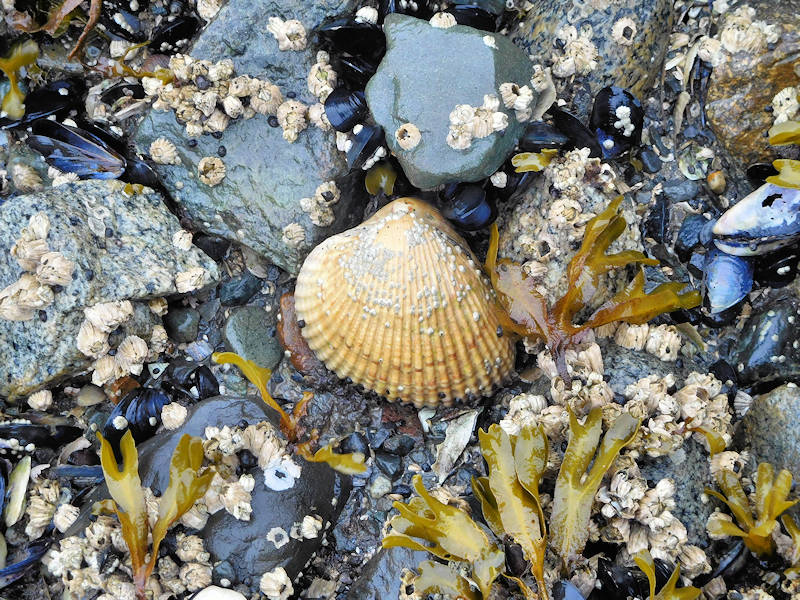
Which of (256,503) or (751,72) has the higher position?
(751,72)

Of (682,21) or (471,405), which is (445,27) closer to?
(682,21)

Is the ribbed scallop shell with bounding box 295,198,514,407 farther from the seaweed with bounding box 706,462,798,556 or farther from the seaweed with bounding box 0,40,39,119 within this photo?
the seaweed with bounding box 0,40,39,119

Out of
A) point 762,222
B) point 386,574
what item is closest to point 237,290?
point 386,574

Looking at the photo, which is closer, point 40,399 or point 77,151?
point 40,399

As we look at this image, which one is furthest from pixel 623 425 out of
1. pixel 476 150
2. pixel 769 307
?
pixel 476 150

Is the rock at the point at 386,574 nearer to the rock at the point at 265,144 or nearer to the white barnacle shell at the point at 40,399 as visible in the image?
the rock at the point at 265,144

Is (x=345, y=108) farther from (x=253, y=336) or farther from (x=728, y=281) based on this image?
(x=728, y=281)

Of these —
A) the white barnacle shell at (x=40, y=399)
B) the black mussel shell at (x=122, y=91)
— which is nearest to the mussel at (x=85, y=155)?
the black mussel shell at (x=122, y=91)
